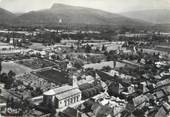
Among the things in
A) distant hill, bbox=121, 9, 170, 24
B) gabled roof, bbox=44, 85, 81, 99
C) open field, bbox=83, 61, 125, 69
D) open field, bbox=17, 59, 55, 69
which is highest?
distant hill, bbox=121, 9, 170, 24

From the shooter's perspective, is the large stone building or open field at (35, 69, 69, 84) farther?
open field at (35, 69, 69, 84)

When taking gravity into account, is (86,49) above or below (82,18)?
below

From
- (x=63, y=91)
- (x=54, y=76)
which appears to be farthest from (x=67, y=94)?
(x=54, y=76)

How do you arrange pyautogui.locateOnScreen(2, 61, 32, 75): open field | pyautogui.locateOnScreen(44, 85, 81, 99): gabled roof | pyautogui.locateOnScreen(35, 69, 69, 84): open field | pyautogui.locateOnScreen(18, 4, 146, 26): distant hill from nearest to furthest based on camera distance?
pyautogui.locateOnScreen(44, 85, 81, 99): gabled roof < pyautogui.locateOnScreen(35, 69, 69, 84): open field < pyautogui.locateOnScreen(2, 61, 32, 75): open field < pyautogui.locateOnScreen(18, 4, 146, 26): distant hill

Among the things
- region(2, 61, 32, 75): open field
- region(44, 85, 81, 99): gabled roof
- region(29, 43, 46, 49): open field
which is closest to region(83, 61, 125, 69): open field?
region(2, 61, 32, 75): open field

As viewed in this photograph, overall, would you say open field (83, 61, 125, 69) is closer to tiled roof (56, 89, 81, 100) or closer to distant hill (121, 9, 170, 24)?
distant hill (121, 9, 170, 24)

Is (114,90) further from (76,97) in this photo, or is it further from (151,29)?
(151,29)

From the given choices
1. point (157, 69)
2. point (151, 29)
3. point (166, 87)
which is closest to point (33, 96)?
point (166, 87)
